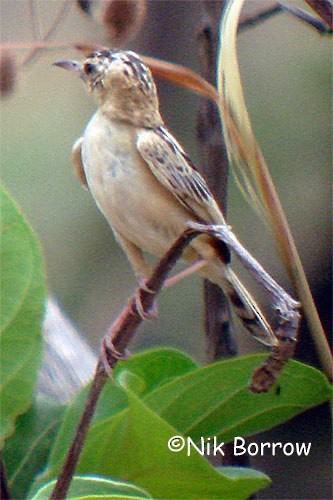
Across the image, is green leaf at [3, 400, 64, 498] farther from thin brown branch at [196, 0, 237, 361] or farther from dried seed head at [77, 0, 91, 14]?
dried seed head at [77, 0, 91, 14]

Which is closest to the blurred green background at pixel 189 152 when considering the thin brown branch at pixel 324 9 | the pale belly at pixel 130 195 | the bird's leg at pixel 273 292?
the pale belly at pixel 130 195

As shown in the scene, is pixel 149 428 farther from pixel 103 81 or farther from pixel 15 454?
pixel 103 81

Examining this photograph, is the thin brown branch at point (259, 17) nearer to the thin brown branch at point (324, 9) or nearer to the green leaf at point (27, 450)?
the thin brown branch at point (324, 9)

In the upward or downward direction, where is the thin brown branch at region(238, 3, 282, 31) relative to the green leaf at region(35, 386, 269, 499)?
upward

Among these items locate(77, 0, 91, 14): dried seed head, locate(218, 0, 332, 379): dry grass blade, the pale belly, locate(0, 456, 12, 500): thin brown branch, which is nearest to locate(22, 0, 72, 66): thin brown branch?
locate(77, 0, 91, 14): dried seed head

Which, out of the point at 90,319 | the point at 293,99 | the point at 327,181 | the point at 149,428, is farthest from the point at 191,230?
the point at 90,319
